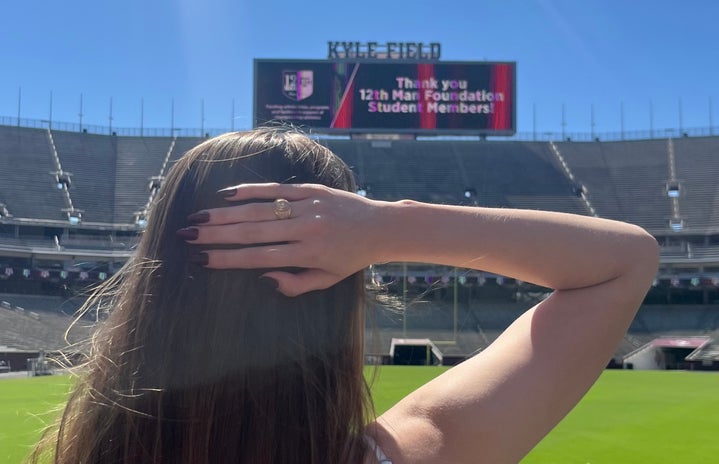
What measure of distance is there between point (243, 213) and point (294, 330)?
0.84ft

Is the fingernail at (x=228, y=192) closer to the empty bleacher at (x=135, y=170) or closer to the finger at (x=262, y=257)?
the finger at (x=262, y=257)

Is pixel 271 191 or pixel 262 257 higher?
pixel 271 191

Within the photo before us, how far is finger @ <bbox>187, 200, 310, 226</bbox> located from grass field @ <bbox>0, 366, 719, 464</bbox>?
3.50 meters

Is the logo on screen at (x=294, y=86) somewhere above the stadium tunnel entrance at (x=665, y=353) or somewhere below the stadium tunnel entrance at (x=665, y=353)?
above

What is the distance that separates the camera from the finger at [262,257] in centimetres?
130

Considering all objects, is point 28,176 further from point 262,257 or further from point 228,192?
point 262,257

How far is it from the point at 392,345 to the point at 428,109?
18.1m

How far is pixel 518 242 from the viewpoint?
5.12ft

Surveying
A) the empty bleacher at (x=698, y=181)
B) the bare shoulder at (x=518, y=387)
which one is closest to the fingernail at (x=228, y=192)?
the bare shoulder at (x=518, y=387)

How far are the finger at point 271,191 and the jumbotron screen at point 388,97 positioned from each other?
46389mm

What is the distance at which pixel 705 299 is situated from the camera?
149ft

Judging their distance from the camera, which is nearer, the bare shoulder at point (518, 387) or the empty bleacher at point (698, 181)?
the bare shoulder at point (518, 387)

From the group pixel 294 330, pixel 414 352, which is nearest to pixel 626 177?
pixel 414 352

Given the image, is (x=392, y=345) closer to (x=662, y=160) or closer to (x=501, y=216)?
(x=662, y=160)
